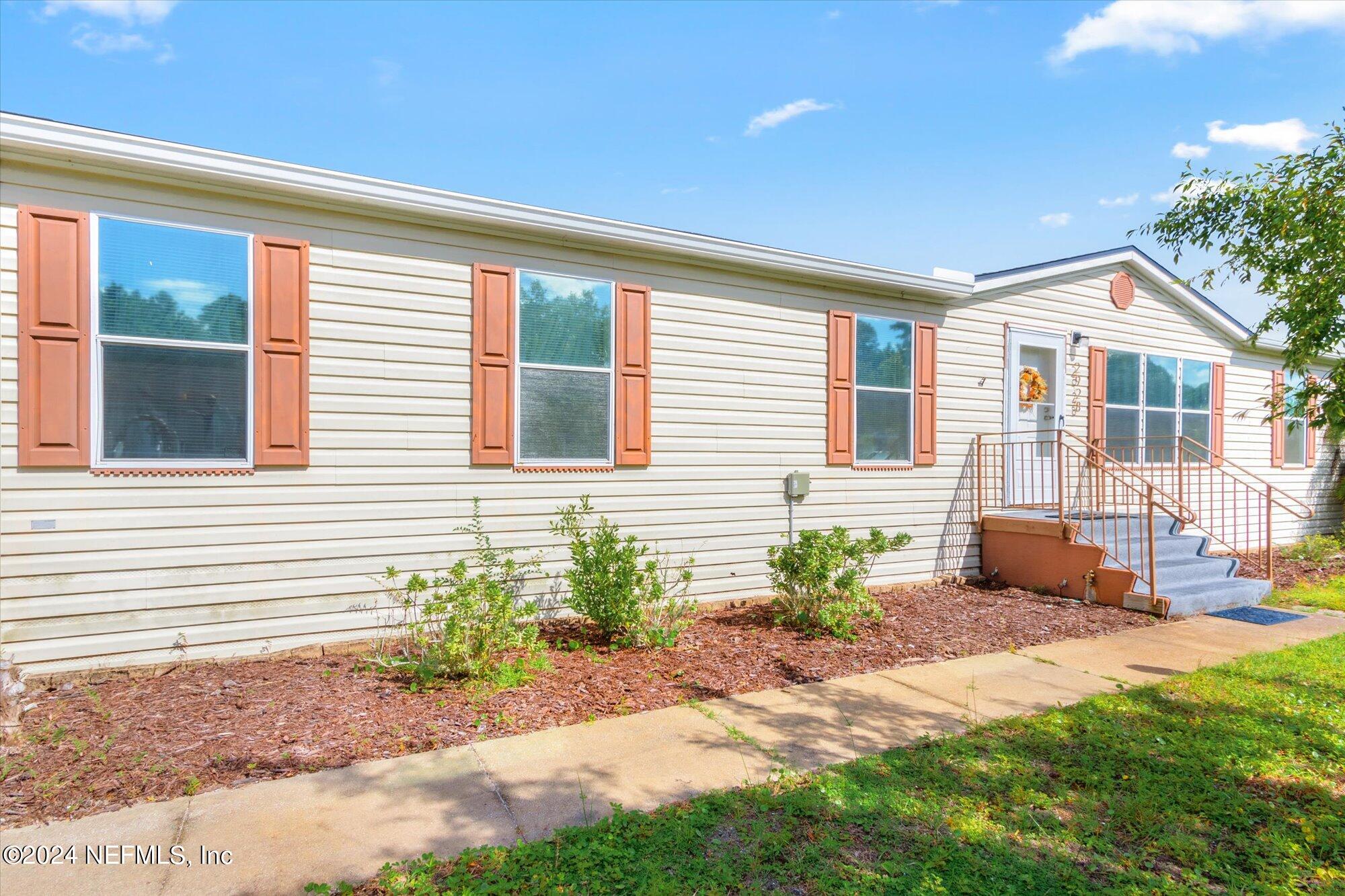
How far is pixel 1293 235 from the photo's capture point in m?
3.76

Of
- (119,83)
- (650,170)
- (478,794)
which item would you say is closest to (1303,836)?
(478,794)

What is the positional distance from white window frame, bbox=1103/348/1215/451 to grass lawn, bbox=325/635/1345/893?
5.92 meters

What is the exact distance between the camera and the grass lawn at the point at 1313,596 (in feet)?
22.5

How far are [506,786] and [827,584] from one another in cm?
317

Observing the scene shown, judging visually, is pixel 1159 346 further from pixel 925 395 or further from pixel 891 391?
pixel 891 391

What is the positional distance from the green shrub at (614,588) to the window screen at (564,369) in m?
0.50

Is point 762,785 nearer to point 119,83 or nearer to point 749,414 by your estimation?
point 749,414

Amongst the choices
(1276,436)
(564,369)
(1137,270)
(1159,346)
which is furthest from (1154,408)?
(564,369)

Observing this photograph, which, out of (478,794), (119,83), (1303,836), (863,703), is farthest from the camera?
(119,83)

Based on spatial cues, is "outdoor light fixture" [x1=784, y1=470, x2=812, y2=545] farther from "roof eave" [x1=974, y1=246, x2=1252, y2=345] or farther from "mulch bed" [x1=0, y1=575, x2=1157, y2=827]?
"roof eave" [x1=974, y1=246, x2=1252, y2=345]

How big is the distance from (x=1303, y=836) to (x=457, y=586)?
421 cm

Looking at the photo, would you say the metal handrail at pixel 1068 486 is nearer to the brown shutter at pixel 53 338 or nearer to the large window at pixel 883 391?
the large window at pixel 883 391

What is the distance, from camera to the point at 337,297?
15.6ft

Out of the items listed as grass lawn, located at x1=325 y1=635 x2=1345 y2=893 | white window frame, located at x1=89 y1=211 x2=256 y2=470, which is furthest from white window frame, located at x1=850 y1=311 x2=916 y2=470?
white window frame, located at x1=89 y1=211 x2=256 y2=470
